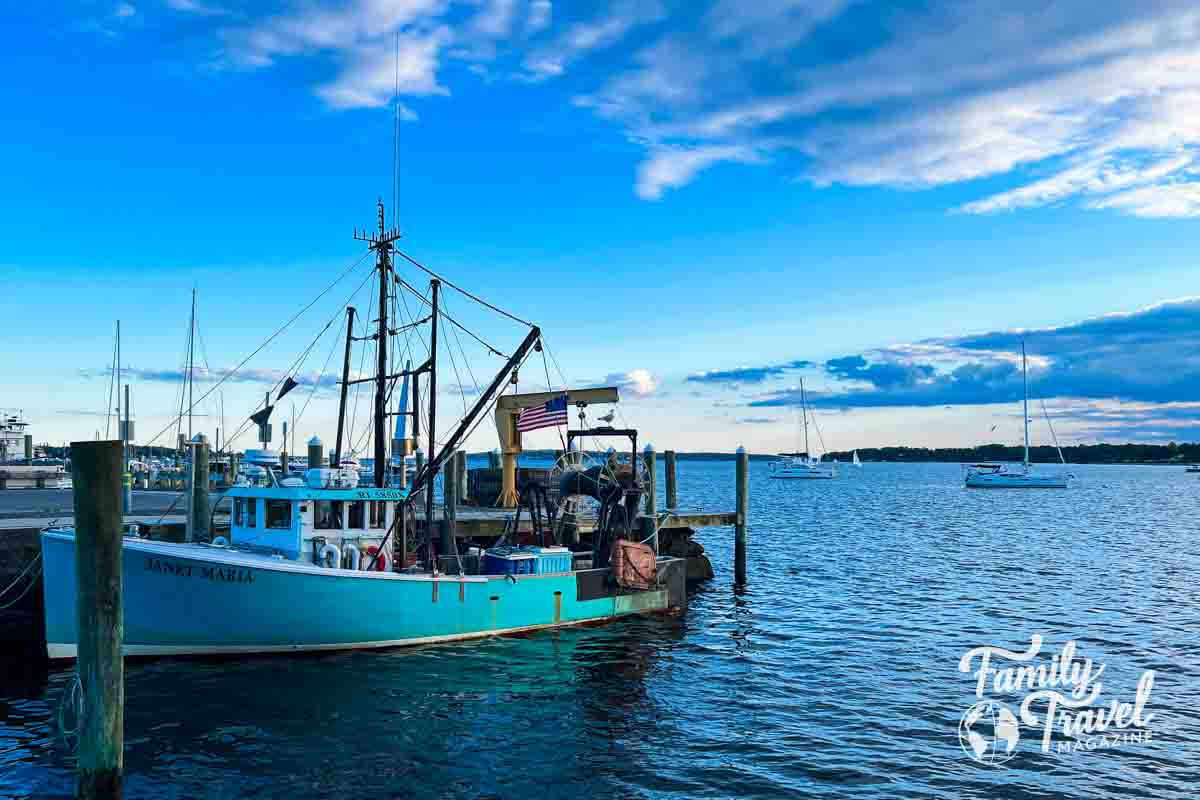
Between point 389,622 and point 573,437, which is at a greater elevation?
point 573,437

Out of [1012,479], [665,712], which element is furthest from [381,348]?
[1012,479]

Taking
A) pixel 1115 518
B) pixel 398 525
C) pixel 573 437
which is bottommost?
pixel 1115 518

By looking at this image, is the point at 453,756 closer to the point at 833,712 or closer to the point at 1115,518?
the point at 833,712

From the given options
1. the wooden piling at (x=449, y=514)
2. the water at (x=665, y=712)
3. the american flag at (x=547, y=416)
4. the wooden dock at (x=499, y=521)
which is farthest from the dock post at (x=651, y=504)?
the wooden piling at (x=449, y=514)

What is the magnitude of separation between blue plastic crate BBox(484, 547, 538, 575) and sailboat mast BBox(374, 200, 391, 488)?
3.65 m

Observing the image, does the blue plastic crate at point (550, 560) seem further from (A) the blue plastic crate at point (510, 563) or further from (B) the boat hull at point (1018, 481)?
(B) the boat hull at point (1018, 481)

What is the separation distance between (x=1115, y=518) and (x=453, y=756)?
238 feet

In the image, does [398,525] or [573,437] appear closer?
[398,525]

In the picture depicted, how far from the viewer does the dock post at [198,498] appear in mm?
24047

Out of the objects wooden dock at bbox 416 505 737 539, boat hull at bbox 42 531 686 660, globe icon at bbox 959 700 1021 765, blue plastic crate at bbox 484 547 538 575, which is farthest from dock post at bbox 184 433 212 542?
globe icon at bbox 959 700 1021 765

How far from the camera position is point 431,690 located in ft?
56.4

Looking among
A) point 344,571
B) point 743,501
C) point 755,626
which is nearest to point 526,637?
point 344,571

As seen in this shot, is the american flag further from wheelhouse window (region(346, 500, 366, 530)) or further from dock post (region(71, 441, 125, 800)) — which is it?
dock post (region(71, 441, 125, 800))

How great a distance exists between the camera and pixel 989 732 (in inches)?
605
